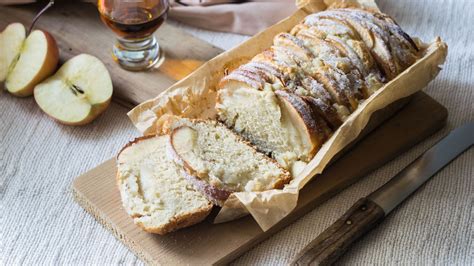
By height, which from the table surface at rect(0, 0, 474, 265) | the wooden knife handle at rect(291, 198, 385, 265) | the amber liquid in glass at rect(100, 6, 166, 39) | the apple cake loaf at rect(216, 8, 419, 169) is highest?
the apple cake loaf at rect(216, 8, 419, 169)

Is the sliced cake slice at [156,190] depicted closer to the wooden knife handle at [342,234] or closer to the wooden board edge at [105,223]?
the wooden board edge at [105,223]

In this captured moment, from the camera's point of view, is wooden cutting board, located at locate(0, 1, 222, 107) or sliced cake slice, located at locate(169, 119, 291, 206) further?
A: wooden cutting board, located at locate(0, 1, 222, 107)

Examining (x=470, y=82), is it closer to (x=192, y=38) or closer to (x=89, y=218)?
(x=192, y=38)

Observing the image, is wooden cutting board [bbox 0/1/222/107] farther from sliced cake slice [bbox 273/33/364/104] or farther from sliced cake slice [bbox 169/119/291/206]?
sliced cake slice [bbox 273/33/364/104]

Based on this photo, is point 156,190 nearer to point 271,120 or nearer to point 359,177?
point 271,120

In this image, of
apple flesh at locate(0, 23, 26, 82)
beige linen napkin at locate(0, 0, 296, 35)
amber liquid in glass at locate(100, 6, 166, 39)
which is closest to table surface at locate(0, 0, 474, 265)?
apple flesh at locate(0, 23, 26, 82)

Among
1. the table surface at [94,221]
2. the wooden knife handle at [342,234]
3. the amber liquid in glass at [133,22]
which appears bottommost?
the table surface at [94,221]

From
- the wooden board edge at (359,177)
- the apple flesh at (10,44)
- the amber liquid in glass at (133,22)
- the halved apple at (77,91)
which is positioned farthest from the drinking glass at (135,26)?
the wooden board edge at (359,177)
